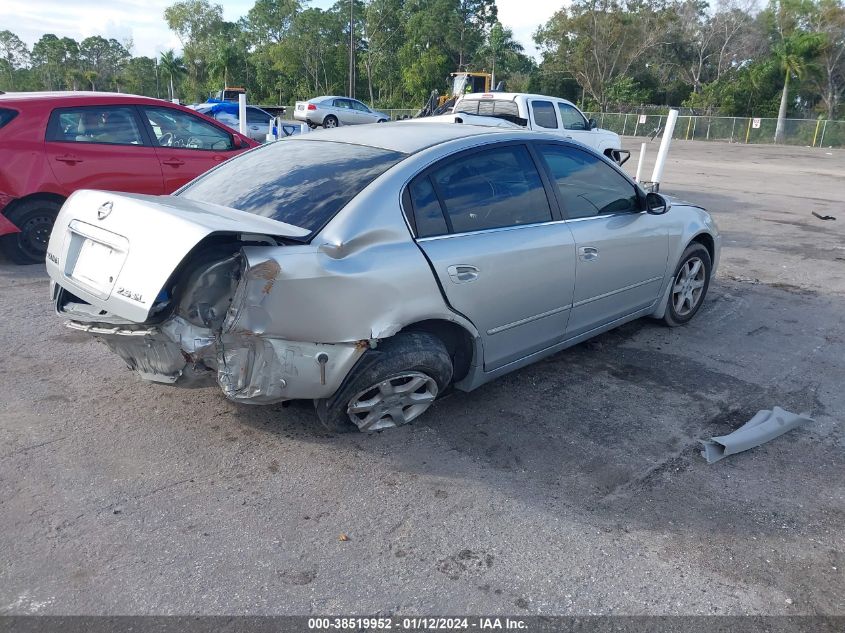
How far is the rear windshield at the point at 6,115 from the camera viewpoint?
664cm

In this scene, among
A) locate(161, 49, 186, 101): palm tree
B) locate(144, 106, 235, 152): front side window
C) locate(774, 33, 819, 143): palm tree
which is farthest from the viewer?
locate(161, 49, 186, 101): palm tree

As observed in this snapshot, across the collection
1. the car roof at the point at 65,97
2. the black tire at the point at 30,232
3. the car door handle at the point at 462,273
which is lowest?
the black tire at the point at 30,232

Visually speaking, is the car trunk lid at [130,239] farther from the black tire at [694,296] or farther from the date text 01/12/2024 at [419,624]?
the black tire at [694,296]

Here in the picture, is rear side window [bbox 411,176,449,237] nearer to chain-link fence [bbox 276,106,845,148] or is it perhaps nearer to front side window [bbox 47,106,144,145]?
front side window [bbox 47,106,144,145]

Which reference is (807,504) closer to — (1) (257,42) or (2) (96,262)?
(2) (96,262)

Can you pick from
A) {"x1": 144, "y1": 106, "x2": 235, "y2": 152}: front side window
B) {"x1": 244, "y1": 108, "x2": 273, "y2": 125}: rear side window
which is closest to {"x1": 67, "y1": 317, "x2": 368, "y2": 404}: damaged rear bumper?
{"x1": 144, "y1": 106, "x2": 235, "y2": 152}: front side window

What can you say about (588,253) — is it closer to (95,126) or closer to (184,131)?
(184,131)

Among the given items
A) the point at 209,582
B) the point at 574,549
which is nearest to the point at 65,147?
the point at 209,582

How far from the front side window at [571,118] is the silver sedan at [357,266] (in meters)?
9.86

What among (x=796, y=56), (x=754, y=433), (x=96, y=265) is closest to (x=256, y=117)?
(x=96, y=265)

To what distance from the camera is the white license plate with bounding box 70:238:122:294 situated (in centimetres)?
320

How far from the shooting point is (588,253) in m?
4.31

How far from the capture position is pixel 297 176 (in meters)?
3.79

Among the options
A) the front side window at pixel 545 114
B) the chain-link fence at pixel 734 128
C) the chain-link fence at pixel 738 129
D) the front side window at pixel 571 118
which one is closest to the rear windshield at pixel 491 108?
the front side window at pixel 545 114
